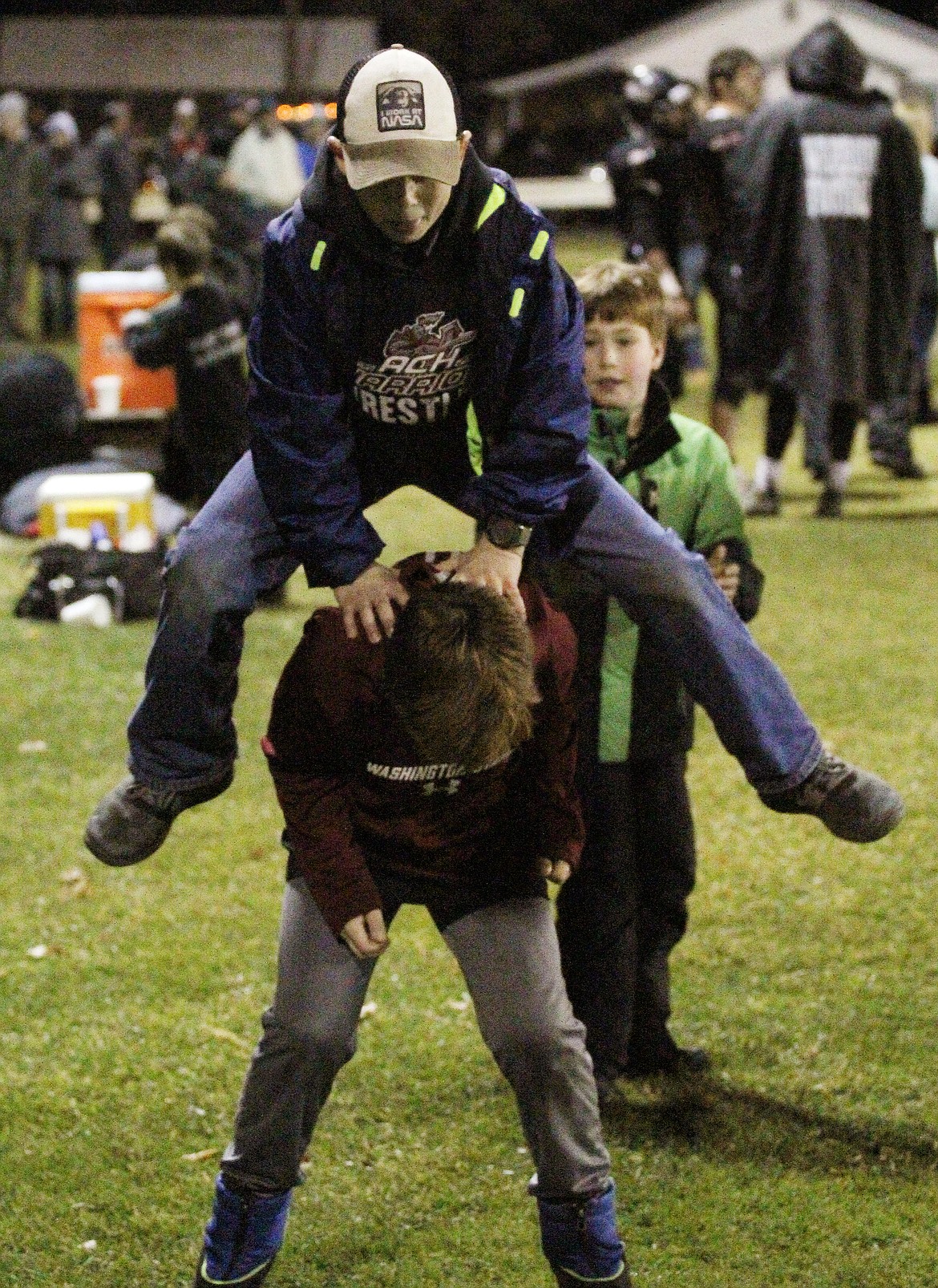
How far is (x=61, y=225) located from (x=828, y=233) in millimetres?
11317

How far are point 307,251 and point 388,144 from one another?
0.88 ft

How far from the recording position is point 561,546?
3740 mm

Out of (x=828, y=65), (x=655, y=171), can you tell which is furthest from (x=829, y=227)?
(x=655, y=171)

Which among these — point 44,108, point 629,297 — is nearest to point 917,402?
point 629,297

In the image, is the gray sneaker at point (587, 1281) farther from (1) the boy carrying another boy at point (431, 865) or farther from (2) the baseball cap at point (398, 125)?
(2) the baseball cap at point (398, 125)

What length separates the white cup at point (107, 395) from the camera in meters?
12.1

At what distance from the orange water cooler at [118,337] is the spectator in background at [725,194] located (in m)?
3.77

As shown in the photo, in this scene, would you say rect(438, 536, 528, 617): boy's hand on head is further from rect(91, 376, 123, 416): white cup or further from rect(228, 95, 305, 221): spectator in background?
rect(228, 95, 305, 221): spectator in background

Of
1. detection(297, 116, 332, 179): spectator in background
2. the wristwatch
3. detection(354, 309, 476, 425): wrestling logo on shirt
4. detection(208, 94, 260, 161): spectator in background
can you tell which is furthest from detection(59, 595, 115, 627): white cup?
detection(297, 116, 332, 179): spectator in background

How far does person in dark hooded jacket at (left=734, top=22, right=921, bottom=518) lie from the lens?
10062 mm

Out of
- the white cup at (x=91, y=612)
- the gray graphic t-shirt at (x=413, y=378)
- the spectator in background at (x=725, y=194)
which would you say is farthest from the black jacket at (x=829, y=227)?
the gray graphic t-shirt at (x=413, y=378)

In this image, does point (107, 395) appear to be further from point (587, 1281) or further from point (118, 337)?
point (587, 1281)

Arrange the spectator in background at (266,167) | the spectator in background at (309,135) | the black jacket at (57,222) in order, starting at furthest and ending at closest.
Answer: the spectator in background at (309,135) → the black jacket at (57,222) → the spectator in background at (266,167)

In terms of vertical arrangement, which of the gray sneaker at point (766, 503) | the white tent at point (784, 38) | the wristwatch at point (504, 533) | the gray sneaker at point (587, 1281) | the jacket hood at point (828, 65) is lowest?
the gray sneaker at point (766, 503)
